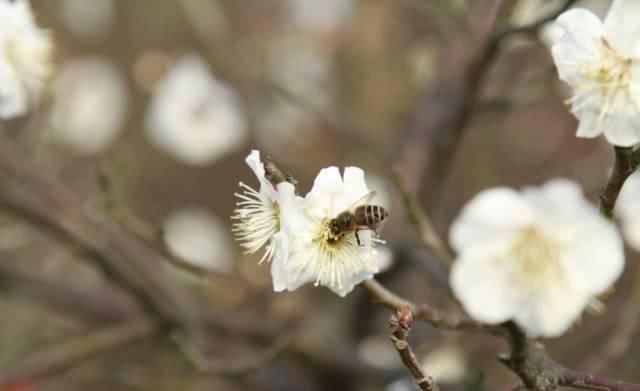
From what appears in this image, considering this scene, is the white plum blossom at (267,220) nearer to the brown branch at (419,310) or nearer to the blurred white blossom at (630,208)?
the brown branch at (419,310)

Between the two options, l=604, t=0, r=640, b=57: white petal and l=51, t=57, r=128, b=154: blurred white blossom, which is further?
l=51, t=57, r=128, b=154: blurred white blossom

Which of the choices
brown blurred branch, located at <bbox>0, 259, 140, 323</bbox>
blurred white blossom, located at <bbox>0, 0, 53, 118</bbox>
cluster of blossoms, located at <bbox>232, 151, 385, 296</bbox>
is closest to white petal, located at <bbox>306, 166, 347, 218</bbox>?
cluster of blossoms, located at <bbox>232, 151, 385, 296</bbox>

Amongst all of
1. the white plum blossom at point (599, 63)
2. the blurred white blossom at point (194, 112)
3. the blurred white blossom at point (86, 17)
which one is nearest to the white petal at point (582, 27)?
the white plum blossom at point (599, 63)

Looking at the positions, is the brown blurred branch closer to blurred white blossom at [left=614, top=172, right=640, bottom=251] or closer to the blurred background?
the blurred background

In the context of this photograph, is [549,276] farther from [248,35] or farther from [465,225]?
[248,35]

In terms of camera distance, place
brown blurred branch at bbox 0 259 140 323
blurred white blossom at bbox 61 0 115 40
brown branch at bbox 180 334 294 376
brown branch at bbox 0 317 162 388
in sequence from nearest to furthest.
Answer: brown branch at bbox 180 334 294 376 < brown branch at bbox 0 317 162 388 < brown blurred branch at bbox 0 259 140 323 < blurred white blossom at bbox 61 0 115 40

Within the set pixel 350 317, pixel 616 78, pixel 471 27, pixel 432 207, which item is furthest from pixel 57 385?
pixel 616 78

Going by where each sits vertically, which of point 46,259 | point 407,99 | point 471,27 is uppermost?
point 407,99
